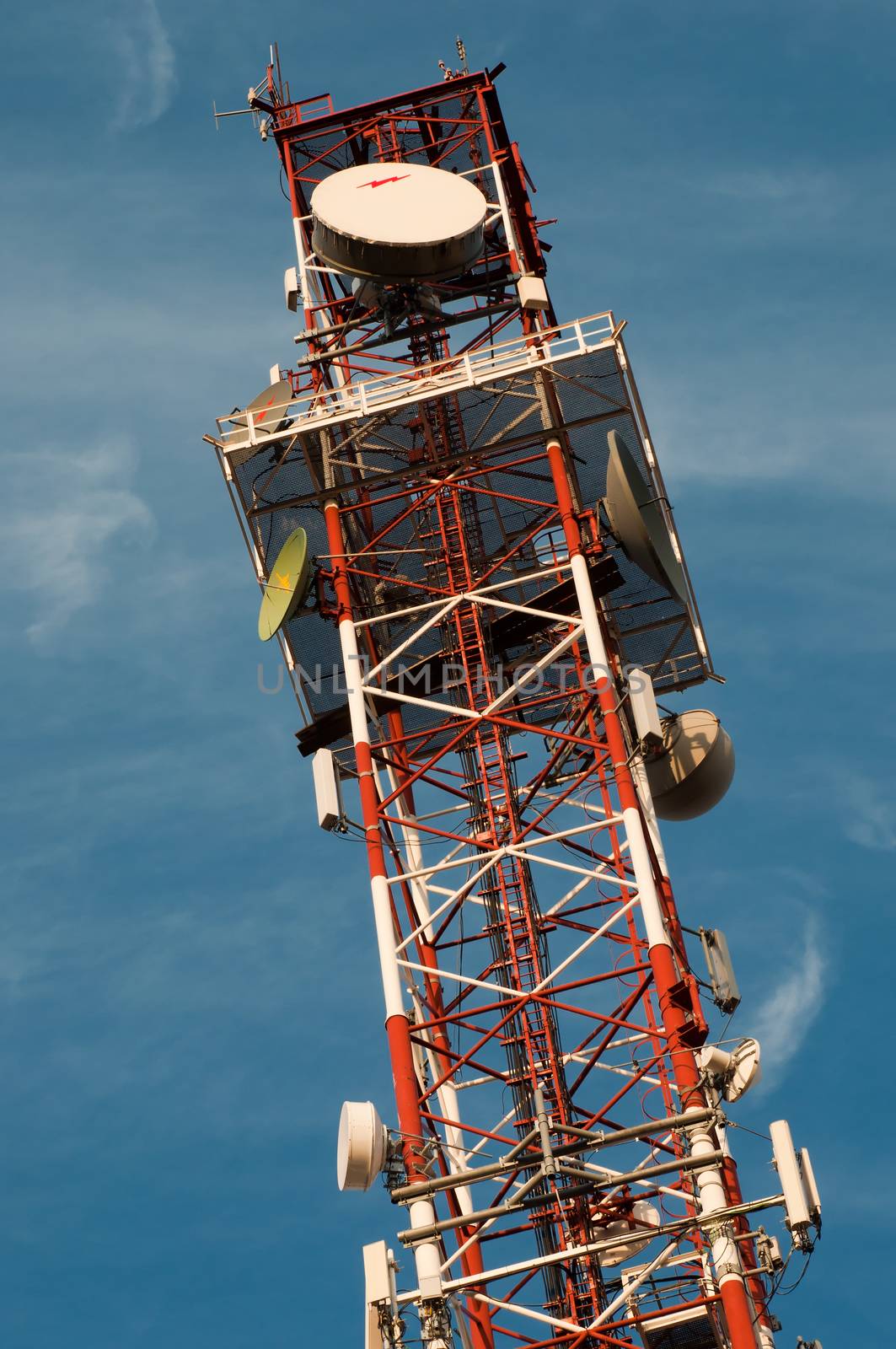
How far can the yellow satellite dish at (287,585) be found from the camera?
172 feet

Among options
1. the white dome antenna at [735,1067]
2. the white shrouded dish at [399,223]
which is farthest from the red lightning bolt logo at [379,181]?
the white dome antenna at [735,1067]

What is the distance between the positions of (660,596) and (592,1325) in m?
20.5

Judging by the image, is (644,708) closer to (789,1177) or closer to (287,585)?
(287,585)

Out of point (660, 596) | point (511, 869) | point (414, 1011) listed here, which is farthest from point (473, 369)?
point (414, 1011)

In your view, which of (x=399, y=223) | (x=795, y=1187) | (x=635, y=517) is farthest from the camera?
(x=399, y=223)

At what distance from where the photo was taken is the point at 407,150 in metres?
61.6

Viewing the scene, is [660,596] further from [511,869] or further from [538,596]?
[511,869]

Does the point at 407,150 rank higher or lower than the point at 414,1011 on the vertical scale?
higher

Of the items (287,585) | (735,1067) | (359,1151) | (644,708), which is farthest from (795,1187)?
(287,585)

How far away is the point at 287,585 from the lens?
52781mm

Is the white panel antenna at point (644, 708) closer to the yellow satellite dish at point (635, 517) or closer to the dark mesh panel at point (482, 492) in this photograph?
the yellow satellite dish at point (635, 517)

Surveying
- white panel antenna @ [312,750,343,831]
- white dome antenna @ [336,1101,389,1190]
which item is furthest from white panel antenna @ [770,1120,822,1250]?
white panel antenna @ [312,750,343,831]

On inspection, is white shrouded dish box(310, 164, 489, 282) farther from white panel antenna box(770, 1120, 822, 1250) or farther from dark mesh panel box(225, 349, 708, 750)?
white panel antenna box(770, 1120, 822, 1250)

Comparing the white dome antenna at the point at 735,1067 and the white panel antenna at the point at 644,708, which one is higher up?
the white panel antenna at the point at 644,708
